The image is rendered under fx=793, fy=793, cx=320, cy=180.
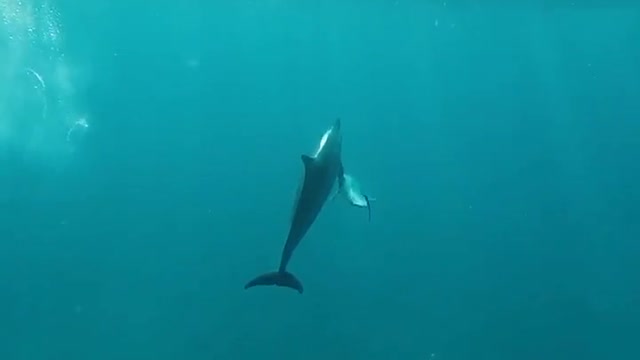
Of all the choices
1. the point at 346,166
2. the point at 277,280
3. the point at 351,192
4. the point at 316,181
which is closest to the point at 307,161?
the point at 316,181

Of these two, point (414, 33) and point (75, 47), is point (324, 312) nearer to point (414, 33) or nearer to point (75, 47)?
point (414, 33)

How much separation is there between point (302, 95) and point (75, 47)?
18.4 m

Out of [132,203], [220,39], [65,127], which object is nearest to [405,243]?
[132,203]

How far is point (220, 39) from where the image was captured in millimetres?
59250

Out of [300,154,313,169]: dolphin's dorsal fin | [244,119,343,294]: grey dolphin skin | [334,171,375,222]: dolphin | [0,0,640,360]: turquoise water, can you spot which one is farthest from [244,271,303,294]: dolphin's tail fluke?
[0,0,640,360]: turquoise water

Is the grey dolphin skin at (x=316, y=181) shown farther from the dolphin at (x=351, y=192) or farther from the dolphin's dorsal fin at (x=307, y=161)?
the dolphin at (x=351, y=192)

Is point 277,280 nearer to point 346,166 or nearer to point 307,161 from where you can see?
point 307,161

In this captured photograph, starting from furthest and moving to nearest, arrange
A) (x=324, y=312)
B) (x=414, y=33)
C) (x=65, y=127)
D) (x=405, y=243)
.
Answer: (x=414, y=33), (x=65, y=127), (x=405, y=243), (x=324, y=312)

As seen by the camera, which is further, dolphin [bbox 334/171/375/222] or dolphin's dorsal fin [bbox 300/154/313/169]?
dolphin [bbox 334/171/375/222]

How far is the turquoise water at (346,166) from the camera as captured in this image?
1118 inches

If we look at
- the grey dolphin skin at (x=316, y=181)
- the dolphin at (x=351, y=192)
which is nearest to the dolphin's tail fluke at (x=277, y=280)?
the dolphin at (x=351, y=192)

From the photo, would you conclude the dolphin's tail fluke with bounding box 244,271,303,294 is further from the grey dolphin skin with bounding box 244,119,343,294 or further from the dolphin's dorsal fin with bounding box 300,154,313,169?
the dolphin's dorsal fin with bounding box 300,154,313,169

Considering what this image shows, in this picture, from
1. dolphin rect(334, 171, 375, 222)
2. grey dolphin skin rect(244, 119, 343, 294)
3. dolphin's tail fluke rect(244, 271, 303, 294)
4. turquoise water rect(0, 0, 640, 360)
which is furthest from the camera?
turquoise water rect(0, 0, 640, 360)

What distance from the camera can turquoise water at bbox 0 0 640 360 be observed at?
93.1 ft
